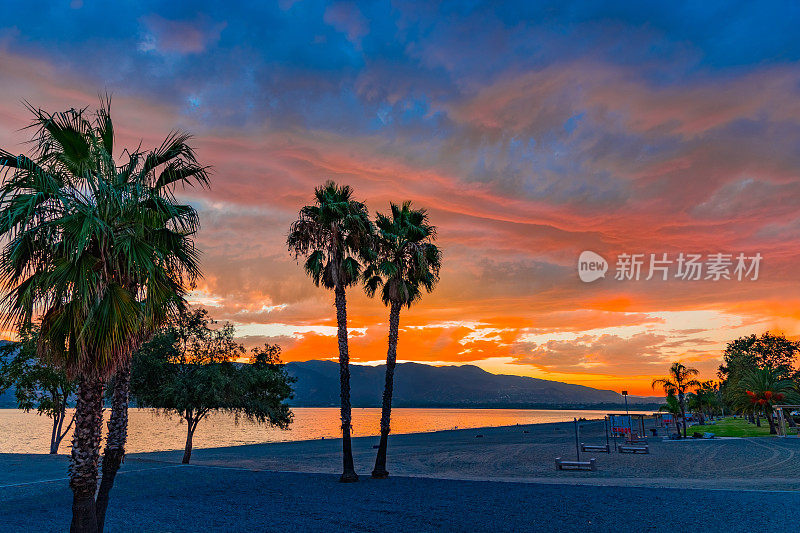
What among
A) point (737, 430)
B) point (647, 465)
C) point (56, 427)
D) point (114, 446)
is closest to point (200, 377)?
point (56, 427)

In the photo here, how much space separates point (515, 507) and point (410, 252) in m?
14.5

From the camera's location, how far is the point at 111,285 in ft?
37.9

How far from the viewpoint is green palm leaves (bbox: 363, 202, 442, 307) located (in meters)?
28.9

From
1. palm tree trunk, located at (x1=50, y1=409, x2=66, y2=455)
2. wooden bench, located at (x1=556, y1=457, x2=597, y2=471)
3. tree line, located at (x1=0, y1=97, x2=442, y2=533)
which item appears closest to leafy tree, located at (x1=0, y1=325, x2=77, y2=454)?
palm tree trunk, located at (x1=50, y1=409, x2=66, y2=455)

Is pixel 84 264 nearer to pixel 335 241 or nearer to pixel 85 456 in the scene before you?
pixel 85 456

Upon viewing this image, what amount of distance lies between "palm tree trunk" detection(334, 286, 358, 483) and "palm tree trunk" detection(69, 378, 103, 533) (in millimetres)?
14886

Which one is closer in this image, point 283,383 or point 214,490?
point 214,490

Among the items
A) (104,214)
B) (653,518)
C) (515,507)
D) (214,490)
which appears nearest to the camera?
(104,214)

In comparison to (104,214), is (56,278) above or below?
below

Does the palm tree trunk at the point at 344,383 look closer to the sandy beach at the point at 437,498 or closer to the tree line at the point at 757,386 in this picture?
the sandy beach at the point at 437,498

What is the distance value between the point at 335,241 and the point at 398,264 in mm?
4221

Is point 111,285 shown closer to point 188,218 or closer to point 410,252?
point 188,218

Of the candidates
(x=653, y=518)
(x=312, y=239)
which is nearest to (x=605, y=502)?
(x=653, y=518)

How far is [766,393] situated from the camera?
188 feet
